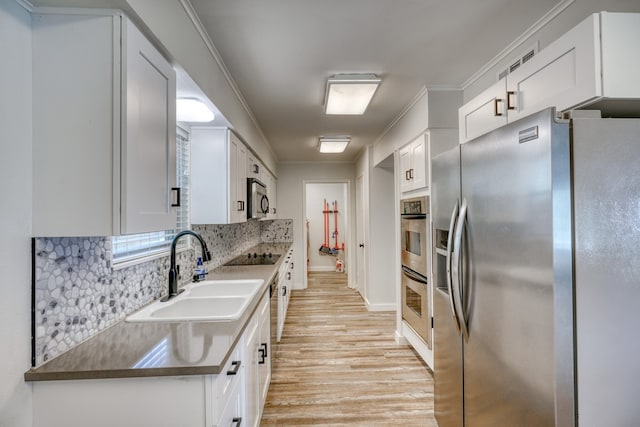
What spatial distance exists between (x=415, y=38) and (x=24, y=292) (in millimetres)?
2175

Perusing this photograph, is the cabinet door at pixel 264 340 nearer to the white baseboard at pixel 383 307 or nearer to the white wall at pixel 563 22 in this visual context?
the white wall at pixel 563 22

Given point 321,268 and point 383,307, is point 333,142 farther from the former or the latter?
point 321,268

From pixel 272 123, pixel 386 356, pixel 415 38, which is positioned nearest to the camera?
pixel 415 38

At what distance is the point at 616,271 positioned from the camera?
1.00 m

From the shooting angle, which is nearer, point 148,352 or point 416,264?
point 148,352

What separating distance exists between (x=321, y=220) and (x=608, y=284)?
708cm

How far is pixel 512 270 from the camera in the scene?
3.89 ft

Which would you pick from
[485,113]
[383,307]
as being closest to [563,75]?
[485,113]

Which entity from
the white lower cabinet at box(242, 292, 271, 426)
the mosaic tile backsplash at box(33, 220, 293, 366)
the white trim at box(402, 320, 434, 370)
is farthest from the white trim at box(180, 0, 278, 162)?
the white trim at box(402, 320, 434, 370)

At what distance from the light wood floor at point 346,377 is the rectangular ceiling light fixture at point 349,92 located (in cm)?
233

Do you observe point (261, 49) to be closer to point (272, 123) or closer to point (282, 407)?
point (272, 123)

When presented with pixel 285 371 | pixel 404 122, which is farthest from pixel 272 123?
pixel 285 371

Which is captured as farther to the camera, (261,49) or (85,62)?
(261,49)

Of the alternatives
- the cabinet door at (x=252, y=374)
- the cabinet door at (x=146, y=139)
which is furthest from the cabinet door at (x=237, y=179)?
the cabinet door at (x=146, y=139)
